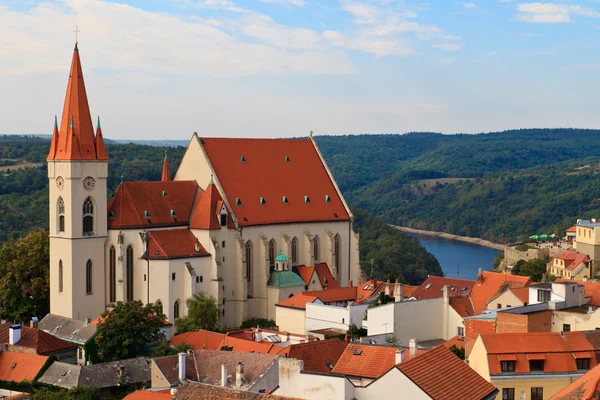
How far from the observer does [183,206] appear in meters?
69.8

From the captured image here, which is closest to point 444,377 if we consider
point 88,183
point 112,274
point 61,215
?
point 112,274

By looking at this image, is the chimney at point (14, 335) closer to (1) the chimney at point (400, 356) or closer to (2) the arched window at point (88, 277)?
(2) the arched window at point (88, 277)

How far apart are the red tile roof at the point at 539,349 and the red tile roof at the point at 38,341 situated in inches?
1019

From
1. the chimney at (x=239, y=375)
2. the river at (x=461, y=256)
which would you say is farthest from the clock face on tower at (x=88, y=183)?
the river at (x=461, y=256)

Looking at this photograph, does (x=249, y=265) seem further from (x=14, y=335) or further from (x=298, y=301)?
(x=14, y=335)

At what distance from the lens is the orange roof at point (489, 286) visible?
61275 mm

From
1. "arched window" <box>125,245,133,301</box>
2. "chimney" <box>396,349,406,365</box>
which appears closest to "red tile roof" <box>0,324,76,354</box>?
"arched window" <box>125,245,133,301</box>

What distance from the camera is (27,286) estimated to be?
222 ft

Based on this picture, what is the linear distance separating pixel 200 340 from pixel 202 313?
8.82m

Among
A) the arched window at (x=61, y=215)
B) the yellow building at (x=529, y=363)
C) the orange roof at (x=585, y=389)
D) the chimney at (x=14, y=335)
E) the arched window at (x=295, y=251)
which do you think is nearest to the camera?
the orange roof at (x=585, y=389)

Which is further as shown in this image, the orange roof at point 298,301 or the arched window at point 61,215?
the orange roof at point 298,301

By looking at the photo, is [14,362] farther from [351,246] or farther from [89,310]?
[351,246]

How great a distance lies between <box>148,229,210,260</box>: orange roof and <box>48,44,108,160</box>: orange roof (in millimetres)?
5998

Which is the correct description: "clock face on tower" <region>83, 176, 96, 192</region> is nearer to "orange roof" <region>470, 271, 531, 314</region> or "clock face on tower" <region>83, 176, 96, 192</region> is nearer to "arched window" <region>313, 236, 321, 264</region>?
"arched window" <region>313, 236, 321, 264</region>
